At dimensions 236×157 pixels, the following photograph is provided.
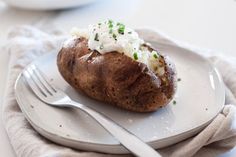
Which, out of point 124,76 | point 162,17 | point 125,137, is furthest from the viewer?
point 162,17

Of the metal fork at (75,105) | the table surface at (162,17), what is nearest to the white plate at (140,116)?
the metal fork at (75,105)

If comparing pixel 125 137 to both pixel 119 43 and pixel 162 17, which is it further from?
pixel 162 17

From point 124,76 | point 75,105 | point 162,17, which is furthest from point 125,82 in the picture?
point 162,17

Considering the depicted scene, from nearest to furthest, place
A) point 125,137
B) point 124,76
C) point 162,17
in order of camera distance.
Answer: point 125,137 → point 124,76 → point 162,17

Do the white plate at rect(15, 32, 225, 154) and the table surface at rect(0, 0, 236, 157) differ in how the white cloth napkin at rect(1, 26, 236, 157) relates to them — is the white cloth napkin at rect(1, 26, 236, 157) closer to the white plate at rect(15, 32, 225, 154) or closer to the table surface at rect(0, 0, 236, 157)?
the white plate at rect(15, 32, 225, 154)

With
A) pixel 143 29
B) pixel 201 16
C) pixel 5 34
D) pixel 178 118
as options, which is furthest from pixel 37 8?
pixel 178 118

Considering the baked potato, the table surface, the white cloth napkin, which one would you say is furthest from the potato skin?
the table surface
